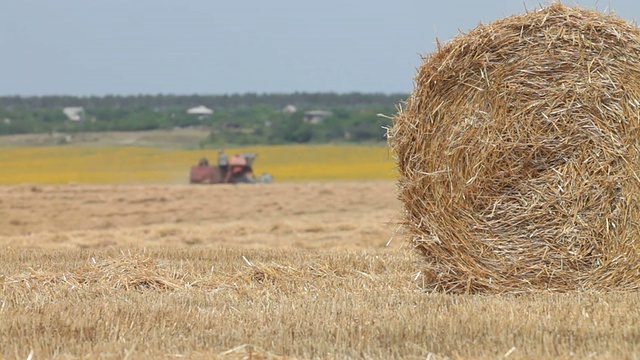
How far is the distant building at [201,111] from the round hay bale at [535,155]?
46414 mm


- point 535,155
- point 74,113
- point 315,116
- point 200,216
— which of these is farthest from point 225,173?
point 535,155

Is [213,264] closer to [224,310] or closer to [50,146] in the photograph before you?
[224,310]

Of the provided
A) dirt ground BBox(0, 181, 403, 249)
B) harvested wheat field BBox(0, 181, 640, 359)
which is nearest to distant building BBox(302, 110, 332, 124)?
dirt ground BBox(0, 181, 403, 249)

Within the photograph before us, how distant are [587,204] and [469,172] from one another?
2.77ft

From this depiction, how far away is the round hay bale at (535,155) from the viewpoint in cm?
649

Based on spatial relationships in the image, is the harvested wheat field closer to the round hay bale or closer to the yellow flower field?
the round hay bale

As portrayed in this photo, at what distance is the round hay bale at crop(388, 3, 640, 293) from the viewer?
6492mm

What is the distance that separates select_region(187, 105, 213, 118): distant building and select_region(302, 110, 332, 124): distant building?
5.63 m

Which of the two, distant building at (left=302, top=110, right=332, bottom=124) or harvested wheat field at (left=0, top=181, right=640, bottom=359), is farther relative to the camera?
distant building at (left=302, top=110, right=332, bottom=124)

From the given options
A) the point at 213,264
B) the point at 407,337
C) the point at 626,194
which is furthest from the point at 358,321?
the point at 213,264

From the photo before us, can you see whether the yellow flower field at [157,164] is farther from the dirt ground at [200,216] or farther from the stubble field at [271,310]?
the stubble field at [271,310]

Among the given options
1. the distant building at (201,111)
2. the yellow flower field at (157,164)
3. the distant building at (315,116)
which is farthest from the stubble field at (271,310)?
the distant building at (201,111)

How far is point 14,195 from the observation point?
22.2 metres

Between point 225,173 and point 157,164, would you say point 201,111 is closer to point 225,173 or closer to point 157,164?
point 157,164
